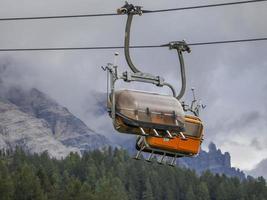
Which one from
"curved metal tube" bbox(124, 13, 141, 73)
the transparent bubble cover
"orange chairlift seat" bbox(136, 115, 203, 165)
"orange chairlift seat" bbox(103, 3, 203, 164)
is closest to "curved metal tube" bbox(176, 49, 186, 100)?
"orange chairlift seat" bbox(103, 3, 203, 164)

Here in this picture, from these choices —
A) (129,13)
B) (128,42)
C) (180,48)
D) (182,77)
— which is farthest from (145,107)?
(129,13)

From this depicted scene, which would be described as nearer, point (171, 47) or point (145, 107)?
point (145, 107)

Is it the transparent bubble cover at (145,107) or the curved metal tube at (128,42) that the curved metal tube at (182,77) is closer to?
the transparent bubble cover at (145,107)

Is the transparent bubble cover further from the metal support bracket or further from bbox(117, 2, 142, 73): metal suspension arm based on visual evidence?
the metal support bracket

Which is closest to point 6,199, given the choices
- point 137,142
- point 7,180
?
point 7,180

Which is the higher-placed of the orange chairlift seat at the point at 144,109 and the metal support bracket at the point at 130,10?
the metal support bracket at the point at 130,10

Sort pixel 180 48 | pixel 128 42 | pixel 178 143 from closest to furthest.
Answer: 1. pixel 128 42
2. pixel 180 48
3. pixel 178 143

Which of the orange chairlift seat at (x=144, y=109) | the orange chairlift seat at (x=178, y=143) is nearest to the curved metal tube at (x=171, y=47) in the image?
the orange chairlift seat at (x=144, y=109)

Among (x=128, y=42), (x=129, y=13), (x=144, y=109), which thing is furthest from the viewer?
(x=144, y=109)

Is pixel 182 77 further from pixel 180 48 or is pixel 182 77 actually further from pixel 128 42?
pixel 128 42

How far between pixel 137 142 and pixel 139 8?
9214 mm

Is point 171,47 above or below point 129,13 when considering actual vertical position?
below

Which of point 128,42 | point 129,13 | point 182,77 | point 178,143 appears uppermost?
point 129,13

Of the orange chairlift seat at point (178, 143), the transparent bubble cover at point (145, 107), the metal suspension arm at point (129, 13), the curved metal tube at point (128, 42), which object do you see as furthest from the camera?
the orange chairlift seat at point (178, 143)
